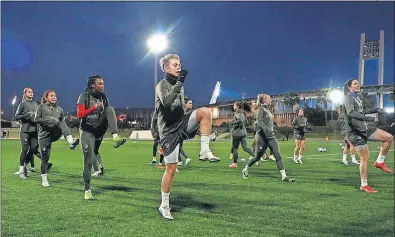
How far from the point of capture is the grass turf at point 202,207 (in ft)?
19.6

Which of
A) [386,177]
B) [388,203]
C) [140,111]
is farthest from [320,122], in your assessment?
[388,203]

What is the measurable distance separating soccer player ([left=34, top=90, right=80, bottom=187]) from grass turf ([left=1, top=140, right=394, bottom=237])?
71 cm

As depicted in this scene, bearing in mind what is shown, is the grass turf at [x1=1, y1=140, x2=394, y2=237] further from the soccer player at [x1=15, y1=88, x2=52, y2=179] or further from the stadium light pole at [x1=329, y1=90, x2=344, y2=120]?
the stadium light pole at [x1=329, y1=90, x2=344, y2=120]

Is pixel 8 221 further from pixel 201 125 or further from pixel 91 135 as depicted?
pixel 201 125

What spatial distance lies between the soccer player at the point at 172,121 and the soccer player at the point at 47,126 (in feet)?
14.6

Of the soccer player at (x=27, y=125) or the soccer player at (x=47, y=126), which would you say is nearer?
the soccer player at (x=47, y=126)

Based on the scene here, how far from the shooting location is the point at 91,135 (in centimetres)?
866

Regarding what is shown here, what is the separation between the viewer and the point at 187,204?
804 cm

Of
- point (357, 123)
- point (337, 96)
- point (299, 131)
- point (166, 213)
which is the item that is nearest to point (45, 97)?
point (166, 213)

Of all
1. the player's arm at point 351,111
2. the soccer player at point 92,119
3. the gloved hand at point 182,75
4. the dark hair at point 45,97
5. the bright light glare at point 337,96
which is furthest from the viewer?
the bright light glare at point 337,96

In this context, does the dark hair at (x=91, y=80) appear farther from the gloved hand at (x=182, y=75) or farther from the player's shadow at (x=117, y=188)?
the gloved hand at (x=182, y=75)

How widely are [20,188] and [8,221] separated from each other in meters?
3.95

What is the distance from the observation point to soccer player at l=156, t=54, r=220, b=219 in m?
6.57

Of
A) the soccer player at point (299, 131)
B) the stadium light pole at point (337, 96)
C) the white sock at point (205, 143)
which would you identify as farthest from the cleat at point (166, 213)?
the soccer player at point (299, 131)
